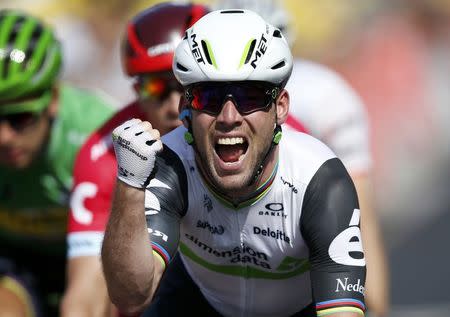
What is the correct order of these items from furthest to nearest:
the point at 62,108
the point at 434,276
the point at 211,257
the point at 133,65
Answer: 1. the point at 434,276
2. the point at 62,108
3. the point at 133,65
4. the point at 211,257

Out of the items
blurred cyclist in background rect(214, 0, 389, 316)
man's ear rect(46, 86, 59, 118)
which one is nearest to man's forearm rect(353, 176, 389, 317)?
blurred cyclist in background rect(214, 0, 389, 316)

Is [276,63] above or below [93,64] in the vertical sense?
above

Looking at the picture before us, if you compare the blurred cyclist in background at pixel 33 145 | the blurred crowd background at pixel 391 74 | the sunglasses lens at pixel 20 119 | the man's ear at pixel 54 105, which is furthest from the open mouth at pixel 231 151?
the blurred crowd background at pixel 391 74

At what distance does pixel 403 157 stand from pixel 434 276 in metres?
2.89

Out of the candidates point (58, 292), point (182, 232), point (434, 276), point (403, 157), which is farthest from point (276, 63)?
point (403, 157)

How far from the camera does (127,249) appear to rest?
4805 millimetres

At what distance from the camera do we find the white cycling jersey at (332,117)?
309 inches

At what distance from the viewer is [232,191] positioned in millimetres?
5109

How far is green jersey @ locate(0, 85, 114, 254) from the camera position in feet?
25.1

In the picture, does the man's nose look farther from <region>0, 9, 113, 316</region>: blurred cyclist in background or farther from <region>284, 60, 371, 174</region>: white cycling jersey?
<region>284, 60, 371, 174</region>: white cycling jersey

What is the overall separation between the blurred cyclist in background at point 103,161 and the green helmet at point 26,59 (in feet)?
2.43

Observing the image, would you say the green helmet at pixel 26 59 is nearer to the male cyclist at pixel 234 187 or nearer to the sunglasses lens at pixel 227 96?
the male cyclist at pixel 234 187

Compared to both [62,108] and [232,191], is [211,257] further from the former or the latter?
[62,108]

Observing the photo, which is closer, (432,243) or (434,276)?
(434,276)
